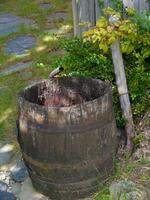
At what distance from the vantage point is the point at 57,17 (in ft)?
25.8

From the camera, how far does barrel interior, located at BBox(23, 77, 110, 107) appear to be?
362 cm

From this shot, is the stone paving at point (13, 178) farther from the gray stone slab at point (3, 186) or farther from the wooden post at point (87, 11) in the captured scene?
the wooden post at point (87, 11)

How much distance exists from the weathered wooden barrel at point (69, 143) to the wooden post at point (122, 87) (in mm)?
254

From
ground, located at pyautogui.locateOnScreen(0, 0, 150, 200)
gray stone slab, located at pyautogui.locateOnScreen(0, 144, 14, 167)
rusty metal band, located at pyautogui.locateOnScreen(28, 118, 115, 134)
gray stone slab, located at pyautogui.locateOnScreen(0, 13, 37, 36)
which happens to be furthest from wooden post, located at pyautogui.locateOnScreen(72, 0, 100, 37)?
gray stone slab, located at pyautogui.locateOnScreen(0, 13, 37, 36)

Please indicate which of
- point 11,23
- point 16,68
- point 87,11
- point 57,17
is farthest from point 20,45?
point 87,11

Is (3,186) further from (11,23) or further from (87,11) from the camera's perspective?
(11,23)

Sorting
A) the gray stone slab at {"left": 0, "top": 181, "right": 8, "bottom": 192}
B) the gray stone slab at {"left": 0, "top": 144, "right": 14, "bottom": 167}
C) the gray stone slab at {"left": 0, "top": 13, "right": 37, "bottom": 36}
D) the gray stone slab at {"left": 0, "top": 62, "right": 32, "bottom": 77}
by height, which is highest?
the gray stone slab at {"left": 0, "top": 13, "right": 37, "bottom": 36}

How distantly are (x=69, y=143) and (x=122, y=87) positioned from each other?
33.0 inches

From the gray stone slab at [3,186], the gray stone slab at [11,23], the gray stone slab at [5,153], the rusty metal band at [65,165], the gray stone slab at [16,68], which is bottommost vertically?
the gray stone slab at [5,153]

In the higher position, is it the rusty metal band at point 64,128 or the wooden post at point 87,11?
the wooden post at point 87,11

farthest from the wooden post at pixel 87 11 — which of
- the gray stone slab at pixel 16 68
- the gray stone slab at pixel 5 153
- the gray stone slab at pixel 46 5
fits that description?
the gray stone slab at pixel 46 5

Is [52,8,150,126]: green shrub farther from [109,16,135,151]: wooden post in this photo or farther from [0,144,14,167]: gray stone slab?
[0,144,14,167]: gray stone slab

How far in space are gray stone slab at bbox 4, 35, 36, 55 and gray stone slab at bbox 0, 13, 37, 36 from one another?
1.26ft

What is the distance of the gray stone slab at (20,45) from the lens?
652 cm
